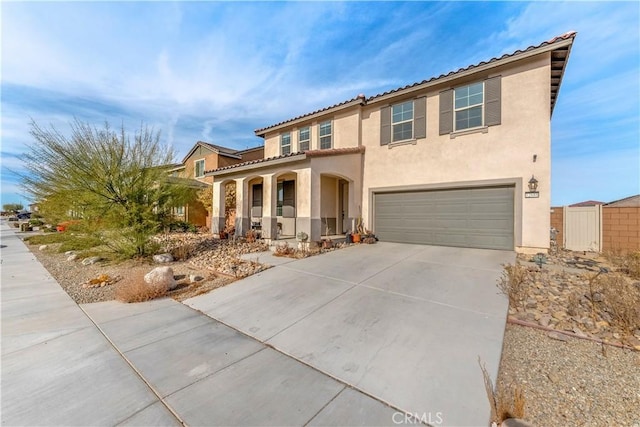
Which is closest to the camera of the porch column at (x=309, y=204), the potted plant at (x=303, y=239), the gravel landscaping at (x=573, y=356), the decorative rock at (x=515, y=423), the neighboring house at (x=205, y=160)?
the decorative rock at (x=515, y=423)

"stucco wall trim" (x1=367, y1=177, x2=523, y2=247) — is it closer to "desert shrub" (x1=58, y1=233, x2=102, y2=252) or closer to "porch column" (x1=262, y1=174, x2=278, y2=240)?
"porch column" (x1=262, y1=174, x2=278, y2=240)

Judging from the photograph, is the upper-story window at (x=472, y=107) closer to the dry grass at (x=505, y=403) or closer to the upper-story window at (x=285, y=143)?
the upper-story window at (x=285, y=143)

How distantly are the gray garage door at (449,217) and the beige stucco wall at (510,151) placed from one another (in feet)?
1.33

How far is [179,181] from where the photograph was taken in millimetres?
9273

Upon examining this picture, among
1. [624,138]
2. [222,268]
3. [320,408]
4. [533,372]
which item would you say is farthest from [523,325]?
[624,138]

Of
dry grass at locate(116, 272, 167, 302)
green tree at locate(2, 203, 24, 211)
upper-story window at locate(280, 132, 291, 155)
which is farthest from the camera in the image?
green tree at locate(2, 203, 24, 211)

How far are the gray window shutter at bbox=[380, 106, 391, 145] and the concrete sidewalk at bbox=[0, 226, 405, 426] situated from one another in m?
9.86

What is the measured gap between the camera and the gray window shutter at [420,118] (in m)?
10.2

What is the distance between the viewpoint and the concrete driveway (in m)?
2.54

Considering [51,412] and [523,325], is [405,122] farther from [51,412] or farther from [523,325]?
[51,412]

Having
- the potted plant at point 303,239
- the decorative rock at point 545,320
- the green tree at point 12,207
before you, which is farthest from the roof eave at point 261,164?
the green tree at point 12,207

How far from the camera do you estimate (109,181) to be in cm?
791

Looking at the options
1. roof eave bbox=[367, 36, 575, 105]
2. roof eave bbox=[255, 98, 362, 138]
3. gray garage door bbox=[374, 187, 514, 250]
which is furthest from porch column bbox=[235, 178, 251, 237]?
roof eave bbox=[367, 36, 575, 105]

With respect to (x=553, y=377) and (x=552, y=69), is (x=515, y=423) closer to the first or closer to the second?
(x=553, y=377)
